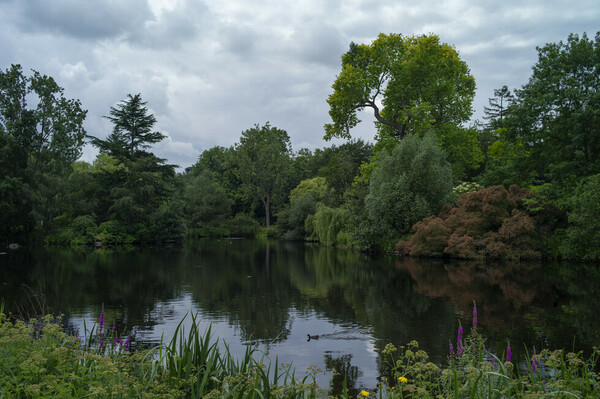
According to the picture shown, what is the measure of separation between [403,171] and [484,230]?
6477mm

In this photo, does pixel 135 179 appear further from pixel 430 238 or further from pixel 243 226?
pixel 430 238

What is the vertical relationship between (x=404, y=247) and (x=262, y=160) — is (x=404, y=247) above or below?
below

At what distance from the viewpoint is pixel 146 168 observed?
139 feet

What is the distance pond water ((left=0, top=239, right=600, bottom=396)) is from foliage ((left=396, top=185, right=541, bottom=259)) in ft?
6.40

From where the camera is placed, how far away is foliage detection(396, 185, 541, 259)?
23.3 metres

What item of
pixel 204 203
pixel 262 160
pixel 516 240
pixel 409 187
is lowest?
pixel 516 240

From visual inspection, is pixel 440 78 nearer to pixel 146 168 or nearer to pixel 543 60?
pixel 543 60

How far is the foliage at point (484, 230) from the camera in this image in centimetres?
2333

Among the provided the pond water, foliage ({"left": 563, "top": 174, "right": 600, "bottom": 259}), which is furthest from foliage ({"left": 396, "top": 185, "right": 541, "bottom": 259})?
foliage ({"left": 563, "top": 174, "right": 600, "bottom": 259})

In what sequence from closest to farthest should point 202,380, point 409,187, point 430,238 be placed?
1. point 202,380
2. point 430,238
3. point 409,187

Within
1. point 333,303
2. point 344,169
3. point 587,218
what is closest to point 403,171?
point 587,218

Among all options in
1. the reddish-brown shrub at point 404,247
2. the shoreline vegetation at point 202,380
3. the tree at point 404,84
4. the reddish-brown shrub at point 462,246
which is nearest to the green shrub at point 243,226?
the tree at point 404,84

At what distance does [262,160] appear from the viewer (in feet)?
201

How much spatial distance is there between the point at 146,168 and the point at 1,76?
13963 mm
